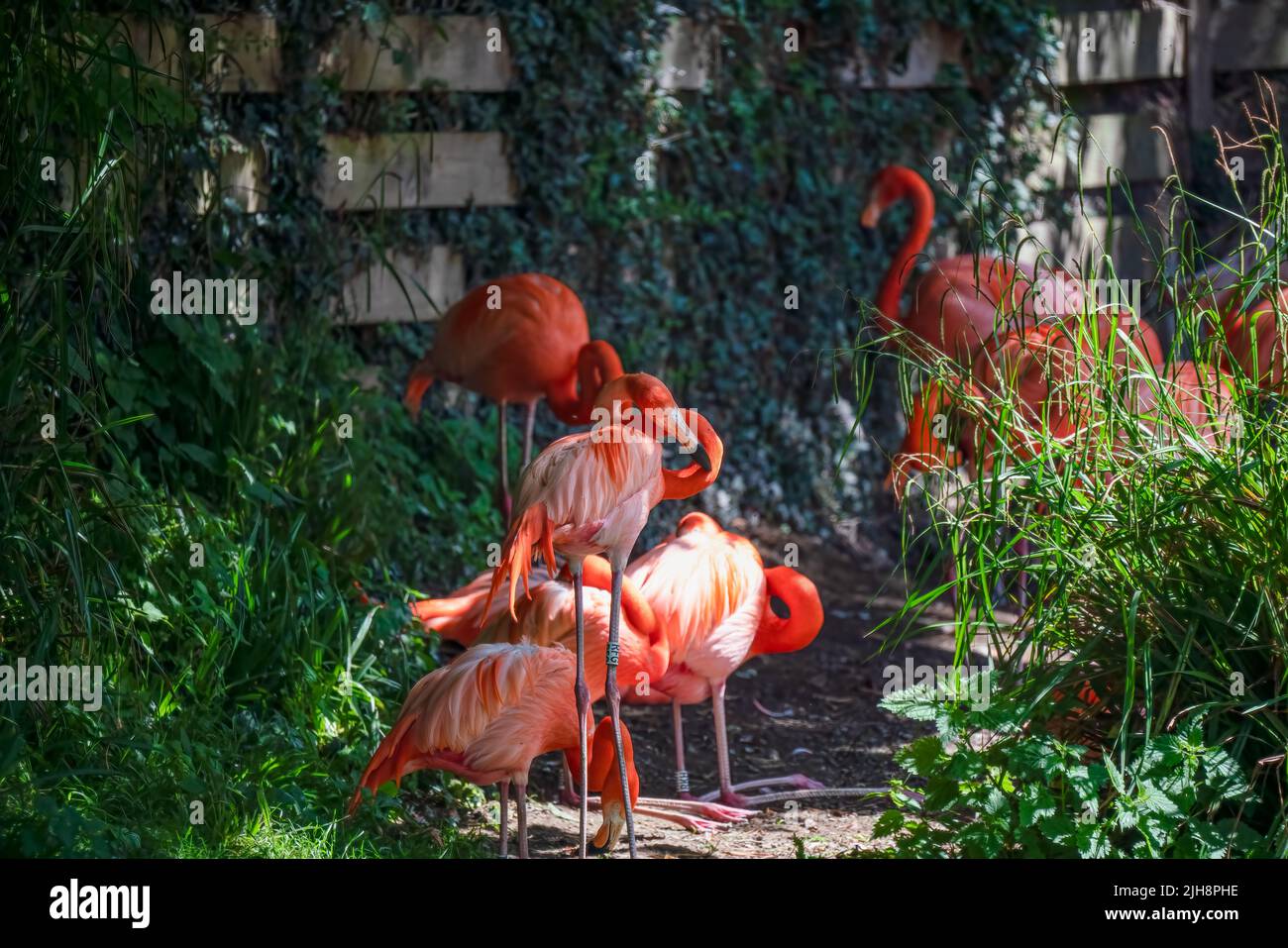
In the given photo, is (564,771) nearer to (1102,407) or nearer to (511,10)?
(1102,407)

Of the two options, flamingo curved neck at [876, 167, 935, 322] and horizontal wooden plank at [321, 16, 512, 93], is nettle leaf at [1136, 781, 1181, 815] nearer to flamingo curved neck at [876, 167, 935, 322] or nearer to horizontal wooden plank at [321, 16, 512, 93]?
flamingo curved neck at [876, 167, 935, 322]

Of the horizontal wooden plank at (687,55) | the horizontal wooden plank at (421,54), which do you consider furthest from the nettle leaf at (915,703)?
the horizontal wooden plank at (687,55)

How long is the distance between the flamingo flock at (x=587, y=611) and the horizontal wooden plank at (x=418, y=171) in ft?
2.58

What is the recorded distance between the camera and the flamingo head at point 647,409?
3.68 meters

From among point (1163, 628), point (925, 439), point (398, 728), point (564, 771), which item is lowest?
point (564, 771)

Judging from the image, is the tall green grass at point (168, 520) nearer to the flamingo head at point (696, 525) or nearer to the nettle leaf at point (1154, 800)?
the flamingo head at point (696, 525)

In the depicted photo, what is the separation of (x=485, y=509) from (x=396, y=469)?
0.44 meters

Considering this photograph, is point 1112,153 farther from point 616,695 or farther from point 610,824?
point 610,824

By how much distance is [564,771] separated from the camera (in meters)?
4.23

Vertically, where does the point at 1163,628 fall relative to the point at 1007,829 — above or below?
above

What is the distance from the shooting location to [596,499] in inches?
137

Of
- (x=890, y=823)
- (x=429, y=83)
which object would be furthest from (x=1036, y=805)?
(x=429, y=83)
